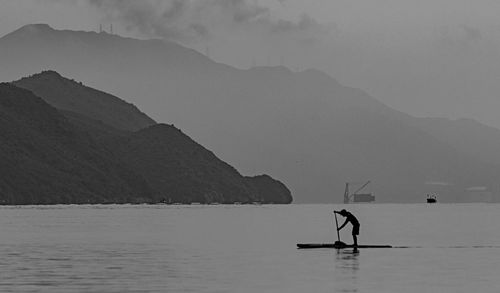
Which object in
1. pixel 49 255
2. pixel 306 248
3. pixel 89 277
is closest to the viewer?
pixel 89 277

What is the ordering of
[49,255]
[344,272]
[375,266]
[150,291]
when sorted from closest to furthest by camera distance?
1. [150,291]
2. [344,272]
3. [375,266]
4. [49,255]

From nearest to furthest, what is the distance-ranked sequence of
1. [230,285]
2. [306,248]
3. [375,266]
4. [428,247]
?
1. [230,285]
2. [375,266]
3. [306,248]
4. [428,247]

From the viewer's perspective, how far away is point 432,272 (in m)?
67.2

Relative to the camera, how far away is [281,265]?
73.6 meters

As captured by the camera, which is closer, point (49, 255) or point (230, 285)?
point (230, 285)

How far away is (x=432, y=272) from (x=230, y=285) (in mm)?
15646

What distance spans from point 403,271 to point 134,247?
4042cm

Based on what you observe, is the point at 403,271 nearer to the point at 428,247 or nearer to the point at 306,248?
the point at 306,248

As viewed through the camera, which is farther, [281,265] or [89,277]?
[281,265]

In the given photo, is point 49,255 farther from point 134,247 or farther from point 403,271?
point 403,271

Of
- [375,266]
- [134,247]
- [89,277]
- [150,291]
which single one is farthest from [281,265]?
[134,247]

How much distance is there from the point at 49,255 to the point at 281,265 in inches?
831

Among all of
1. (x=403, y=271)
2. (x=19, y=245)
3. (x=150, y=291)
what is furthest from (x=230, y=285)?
(x=19, y=245)

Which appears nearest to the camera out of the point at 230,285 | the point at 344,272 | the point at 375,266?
the point at 230,285
